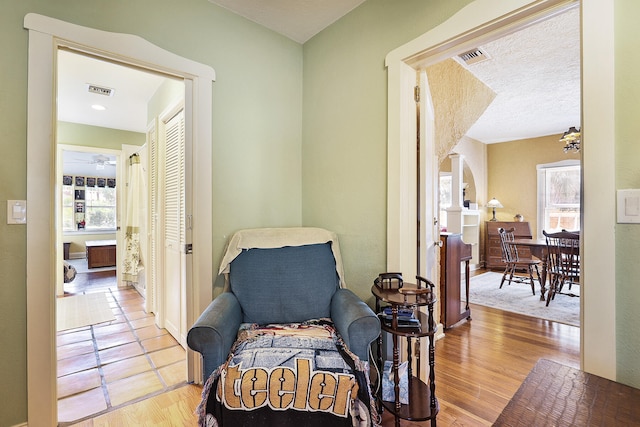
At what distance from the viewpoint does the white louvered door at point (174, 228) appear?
8.32ft

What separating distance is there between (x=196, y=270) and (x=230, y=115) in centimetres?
112

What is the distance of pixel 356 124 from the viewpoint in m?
2.04

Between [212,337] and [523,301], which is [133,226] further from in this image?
[523,301]

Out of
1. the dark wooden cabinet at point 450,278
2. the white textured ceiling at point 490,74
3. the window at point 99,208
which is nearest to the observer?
the white textured ceiling at point 490,74

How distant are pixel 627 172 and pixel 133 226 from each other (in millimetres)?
5096

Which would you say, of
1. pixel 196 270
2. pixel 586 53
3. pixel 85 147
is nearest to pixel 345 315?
pixel 196 270

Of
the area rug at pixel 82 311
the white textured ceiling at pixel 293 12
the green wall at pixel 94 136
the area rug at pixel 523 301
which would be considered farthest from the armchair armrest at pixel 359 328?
the green wall at pixel 94 136

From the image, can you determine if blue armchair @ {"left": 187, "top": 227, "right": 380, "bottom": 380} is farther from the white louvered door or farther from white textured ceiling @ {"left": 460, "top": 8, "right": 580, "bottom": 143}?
white textured ceiling @ {"left": 460, "top": 8, "right": 580, "bottom": 143}

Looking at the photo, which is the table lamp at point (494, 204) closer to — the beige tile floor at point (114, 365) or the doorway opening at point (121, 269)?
the doorway opening at point (121, 269)

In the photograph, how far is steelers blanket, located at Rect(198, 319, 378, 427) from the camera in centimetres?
119

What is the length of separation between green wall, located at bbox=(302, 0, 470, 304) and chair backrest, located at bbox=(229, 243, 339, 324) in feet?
0.96

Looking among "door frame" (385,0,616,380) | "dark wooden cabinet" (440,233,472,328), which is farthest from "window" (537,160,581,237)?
"door frame" (385,0,616,380)

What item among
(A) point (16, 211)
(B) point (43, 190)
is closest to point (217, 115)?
(B) point (43, 190)

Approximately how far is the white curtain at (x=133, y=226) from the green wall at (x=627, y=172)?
4.77 meters
